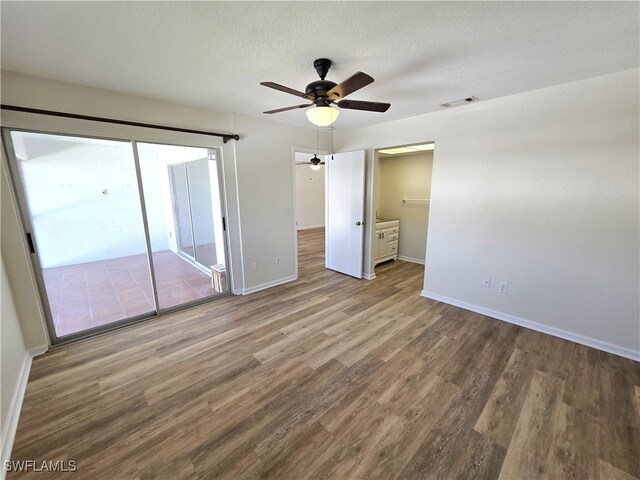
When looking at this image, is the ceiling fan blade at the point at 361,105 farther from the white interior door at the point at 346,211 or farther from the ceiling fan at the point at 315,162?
the ceiling fan at the point at 315,162

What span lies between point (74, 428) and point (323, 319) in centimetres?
211

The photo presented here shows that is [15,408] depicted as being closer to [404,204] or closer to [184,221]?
[184,221]

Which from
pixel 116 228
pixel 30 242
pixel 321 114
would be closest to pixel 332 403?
pixel 321 114

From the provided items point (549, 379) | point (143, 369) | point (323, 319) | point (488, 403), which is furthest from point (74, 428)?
point (549, 379)

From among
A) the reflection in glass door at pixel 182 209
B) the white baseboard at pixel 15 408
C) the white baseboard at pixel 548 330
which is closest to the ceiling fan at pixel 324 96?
the white baseboard at pixel 548 330

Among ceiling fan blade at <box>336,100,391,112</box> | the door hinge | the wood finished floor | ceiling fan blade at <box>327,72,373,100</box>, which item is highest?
ceiling fan blade at <box>327,72,373,100</box>

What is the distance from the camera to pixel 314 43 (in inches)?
66.6

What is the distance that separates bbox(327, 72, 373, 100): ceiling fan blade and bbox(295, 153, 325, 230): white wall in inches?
264

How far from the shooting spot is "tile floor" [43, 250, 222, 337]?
3.00 m

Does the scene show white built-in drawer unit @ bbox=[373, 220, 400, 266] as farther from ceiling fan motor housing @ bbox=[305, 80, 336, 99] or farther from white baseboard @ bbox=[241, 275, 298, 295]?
ceiling fan motor housing @ bbox=[305, 80, 336, 99]

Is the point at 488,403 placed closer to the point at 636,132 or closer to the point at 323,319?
the point at 323,319

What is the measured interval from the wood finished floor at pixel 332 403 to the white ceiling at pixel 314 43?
2.45 meters

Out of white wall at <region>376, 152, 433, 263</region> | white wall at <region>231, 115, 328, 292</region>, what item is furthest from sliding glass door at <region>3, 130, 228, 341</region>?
white wall at <region>376, 152, 433, 263</region>

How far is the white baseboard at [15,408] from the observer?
1.44 m
